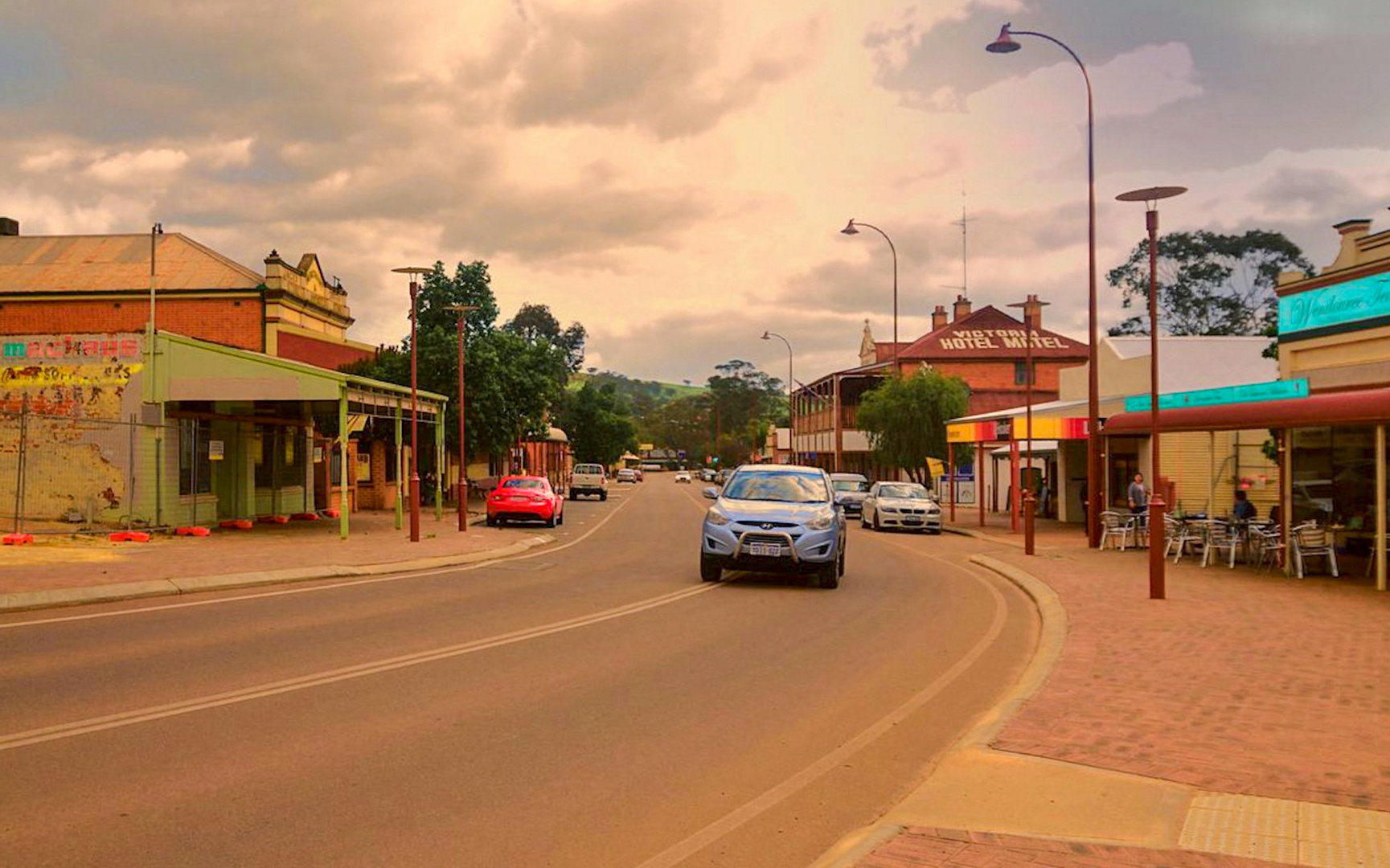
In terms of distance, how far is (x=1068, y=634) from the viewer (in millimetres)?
11156

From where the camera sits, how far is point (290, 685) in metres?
8.19

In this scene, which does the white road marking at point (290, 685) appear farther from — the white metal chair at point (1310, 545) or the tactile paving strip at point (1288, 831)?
the white metal chair at point (1310, 545)

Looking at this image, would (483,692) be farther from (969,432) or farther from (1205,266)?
(1205,266)

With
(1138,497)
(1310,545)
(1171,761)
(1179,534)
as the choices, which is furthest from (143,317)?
(1171,761)

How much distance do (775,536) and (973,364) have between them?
187 ft

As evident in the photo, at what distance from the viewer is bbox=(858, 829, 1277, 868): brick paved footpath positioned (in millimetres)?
4562

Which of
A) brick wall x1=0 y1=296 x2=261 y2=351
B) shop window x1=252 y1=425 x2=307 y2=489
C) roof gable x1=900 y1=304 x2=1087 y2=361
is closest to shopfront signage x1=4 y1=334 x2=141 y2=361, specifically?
shop window x1=252 y1=425 x2=307 y2=489

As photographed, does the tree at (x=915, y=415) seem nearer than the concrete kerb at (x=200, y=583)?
No

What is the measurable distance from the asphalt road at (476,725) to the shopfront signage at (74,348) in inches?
493

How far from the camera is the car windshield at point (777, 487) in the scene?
1617 centimetres

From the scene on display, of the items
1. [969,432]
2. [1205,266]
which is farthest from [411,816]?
[1205,266]

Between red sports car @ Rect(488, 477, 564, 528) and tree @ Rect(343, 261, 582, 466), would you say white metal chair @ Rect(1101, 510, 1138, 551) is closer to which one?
red sports car @ Rect(488, 477, 564, 528)

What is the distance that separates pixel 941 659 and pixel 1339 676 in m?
3.24

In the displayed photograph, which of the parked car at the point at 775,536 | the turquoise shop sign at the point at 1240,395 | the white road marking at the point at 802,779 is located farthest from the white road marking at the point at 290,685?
the turquoise shop sign at the point at 1240,395
